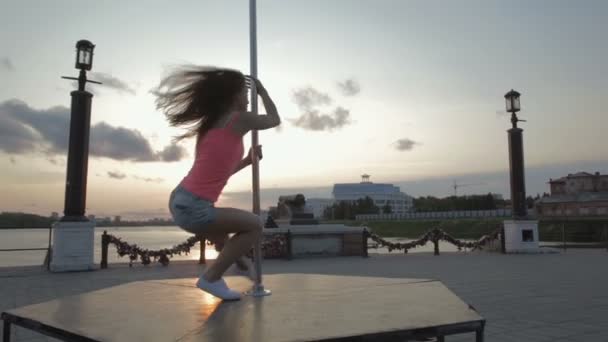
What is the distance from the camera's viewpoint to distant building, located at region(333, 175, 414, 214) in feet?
581

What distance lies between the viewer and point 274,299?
10.8 ft

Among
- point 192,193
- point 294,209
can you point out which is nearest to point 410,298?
point 192,193

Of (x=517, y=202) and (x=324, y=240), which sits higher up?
(x=517, y=202)

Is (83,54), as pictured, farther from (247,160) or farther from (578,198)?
(578,198)

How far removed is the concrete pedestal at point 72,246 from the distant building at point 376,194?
163965 millimetres

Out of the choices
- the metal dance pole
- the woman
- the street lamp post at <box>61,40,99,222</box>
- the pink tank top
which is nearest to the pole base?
the metal dance pole

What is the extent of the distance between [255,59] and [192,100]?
97 cm

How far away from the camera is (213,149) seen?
3.24 metres

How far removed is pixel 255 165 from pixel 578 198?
308 ft

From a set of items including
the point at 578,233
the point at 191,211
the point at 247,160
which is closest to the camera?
the point at 191,211

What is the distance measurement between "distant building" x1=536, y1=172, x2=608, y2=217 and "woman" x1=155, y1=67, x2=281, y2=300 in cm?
8678

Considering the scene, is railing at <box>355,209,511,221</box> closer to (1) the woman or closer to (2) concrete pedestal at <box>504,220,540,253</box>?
(2) concrete pedestal at <box>504,220,540,253</box>

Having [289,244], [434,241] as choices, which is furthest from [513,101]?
[289,244]

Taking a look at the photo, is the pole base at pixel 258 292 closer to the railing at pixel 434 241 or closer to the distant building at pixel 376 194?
the railing at pixel 434 241
